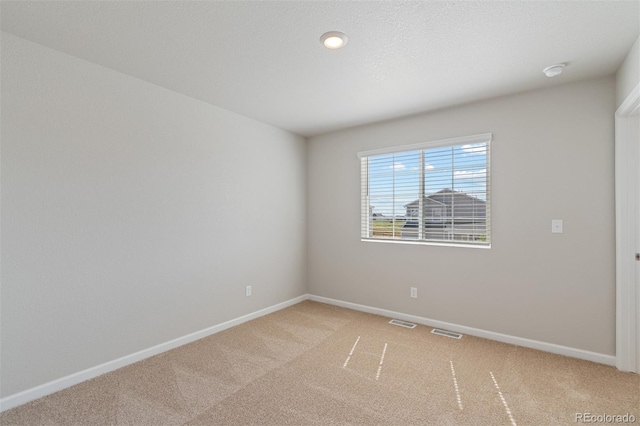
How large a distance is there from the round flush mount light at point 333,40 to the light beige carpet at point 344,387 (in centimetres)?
241

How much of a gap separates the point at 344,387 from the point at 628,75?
305 cm

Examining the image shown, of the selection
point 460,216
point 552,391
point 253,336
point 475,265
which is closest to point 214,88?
point 253,336

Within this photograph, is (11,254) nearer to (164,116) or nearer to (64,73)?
(64,73)

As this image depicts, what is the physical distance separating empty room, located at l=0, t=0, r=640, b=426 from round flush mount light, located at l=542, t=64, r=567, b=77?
9cm

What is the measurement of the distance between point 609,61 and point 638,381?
2401 mm

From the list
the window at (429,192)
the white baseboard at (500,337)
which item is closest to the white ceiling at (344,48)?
the window at (429,192)

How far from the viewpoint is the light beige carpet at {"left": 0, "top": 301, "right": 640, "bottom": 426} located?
1.94 metres

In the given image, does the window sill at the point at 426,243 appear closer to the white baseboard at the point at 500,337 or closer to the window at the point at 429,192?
the window at the point at 429,192

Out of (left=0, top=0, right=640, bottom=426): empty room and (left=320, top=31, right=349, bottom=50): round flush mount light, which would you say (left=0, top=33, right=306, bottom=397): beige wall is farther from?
(left=320, top=31, right=349, bottom=50): round flush mount light

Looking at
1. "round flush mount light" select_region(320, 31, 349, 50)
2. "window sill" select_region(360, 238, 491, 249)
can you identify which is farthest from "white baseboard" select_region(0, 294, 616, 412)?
"round flush mount light" select_region(320, 31, 349, 50)

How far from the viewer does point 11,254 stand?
2.05 m

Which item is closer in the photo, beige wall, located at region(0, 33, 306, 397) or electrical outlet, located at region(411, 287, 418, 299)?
beige wall, located at region(0, 33, 306, 397)

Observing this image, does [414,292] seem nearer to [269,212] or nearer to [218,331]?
[269,212]

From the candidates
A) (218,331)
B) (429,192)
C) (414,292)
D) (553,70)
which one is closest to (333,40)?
(553,70)
